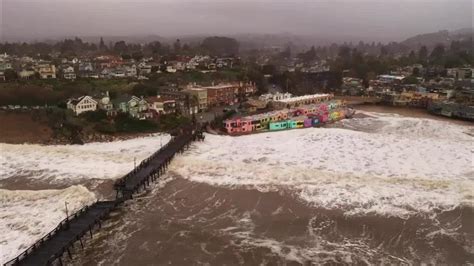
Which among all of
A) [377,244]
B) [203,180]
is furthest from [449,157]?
[203,180]

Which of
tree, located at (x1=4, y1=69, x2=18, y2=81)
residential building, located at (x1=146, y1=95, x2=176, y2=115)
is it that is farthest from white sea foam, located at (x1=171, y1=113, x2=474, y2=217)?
tree, located at (x1=4, y1=69, x2=18, y2=81)

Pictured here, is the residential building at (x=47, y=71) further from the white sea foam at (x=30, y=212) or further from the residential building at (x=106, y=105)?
the white sea foam at (x=30, y=212)

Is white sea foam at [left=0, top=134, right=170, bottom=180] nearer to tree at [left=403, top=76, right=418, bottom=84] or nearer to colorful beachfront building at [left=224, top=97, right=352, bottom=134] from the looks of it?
colorful beachfront building at [left=224, top=97, right=352, bottom=134]

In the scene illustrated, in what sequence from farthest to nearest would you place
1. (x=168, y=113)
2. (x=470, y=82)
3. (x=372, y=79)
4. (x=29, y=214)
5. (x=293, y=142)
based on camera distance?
(x=372, y=79) < (x=470, y=82) < (x=168, y=113) < (x=293, y=142) < (x=29, y=214)

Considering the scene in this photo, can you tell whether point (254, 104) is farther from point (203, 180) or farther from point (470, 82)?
point (470, 82)

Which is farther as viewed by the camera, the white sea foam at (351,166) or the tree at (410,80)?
the tree at (410,80)

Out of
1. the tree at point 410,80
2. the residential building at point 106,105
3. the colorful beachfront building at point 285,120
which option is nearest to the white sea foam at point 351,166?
the colorful beachfront building at point 285,120
